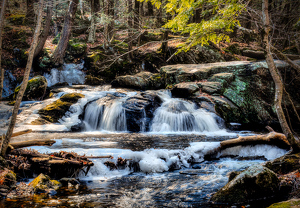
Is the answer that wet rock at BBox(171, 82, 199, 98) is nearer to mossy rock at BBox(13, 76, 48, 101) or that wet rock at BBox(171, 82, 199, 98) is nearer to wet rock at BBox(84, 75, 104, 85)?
wet rock at BBox(84, 75, 104, 85)

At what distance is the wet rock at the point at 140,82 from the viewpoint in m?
15.3

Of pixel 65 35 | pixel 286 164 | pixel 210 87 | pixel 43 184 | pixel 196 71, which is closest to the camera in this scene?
pixel 43 184

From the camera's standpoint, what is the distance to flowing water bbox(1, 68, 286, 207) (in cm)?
395

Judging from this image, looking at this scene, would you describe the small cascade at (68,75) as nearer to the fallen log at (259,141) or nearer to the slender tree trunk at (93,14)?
the slender tree trunk at (93,14)

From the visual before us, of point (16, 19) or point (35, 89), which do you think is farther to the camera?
point (16, 19)

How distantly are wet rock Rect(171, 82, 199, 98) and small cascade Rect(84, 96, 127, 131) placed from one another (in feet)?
12.3

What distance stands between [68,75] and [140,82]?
717 centimetres

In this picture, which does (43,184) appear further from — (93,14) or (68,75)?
(93,14)

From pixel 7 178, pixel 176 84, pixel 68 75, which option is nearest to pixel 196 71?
pixel 176 84

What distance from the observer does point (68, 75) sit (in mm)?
18234

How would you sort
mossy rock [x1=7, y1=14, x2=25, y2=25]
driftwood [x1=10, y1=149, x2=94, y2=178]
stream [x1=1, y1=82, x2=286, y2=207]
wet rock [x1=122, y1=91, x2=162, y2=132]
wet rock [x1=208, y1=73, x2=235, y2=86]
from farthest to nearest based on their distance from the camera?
mossy rock [x1=7, y1=14, x2=25, y2=25] → wet rock [x1=208, y1=73, x2=235, y2=86] → wet rock [x1=122, y1=91, x2=162, y2=132] → driftwood [x1=10, y1=149, x2=94, y2=178] → stream [x1=1, y1=82, x2=286, y2=207]

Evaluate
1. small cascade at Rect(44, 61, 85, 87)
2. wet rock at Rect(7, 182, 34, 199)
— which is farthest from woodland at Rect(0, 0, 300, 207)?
small cascade at Rect(44, 61, 85, 87)

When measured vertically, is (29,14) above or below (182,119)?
above

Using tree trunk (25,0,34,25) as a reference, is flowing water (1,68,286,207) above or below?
below
